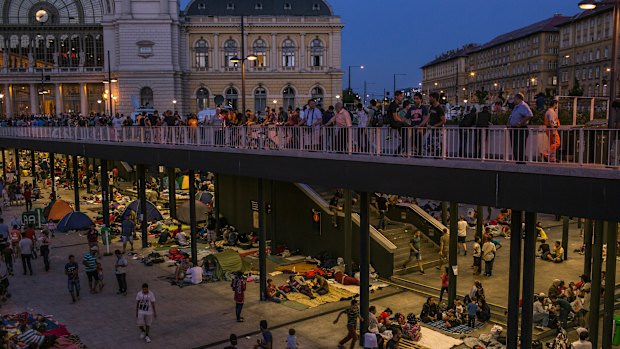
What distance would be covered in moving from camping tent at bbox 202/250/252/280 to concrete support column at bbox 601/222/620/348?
1323cm

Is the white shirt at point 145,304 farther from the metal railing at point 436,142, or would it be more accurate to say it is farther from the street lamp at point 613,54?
the street lamp at point 613,54

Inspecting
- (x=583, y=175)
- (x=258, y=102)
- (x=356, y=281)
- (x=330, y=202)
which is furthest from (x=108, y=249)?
(x=258, y=102)

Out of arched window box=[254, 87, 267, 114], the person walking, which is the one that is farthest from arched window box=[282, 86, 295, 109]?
the person walking

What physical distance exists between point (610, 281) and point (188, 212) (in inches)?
959

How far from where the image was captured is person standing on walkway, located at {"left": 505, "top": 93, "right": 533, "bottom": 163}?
1175 cm

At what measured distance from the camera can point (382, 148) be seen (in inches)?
600

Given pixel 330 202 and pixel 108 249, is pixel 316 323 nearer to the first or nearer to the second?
pixel 330 202

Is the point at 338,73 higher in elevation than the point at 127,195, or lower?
higher

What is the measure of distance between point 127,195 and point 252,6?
2452 inches

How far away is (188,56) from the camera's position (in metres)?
97.3

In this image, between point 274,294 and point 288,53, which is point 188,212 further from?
point 288,53

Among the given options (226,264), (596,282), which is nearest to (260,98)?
(226,264)

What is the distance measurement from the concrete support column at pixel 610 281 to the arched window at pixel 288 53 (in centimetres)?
8673

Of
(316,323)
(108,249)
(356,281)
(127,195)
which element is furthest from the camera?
(127,195)
